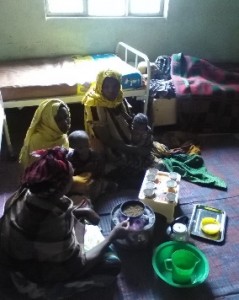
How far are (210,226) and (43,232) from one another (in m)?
1.13

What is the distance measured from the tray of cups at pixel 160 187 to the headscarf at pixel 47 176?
84 centimetres

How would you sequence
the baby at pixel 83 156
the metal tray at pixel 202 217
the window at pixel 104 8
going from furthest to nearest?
the window at pixel 104 8 < the baby at pixel 83 156 < the metal tray at pixel 202 217

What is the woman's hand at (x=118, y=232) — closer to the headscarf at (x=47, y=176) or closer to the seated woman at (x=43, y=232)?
the seated woman at (x=43, y=232)

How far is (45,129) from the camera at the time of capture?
1.99 metres

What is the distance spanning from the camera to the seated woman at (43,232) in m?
1.15

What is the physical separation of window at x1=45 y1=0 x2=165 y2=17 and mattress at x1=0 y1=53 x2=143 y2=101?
1.70 feet

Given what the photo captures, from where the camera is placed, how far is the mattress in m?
2.53

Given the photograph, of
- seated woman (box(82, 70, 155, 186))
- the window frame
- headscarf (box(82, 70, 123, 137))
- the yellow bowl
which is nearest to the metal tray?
the yellow bowl

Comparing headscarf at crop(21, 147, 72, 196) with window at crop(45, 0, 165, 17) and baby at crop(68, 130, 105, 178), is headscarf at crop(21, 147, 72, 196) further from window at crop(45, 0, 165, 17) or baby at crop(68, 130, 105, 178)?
window at crop(45, 0, 165, 17)

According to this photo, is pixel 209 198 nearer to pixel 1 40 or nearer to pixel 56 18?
pixel 56 18

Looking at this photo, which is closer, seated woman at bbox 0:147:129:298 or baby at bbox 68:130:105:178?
seated woman at bbox 0:147:129:298

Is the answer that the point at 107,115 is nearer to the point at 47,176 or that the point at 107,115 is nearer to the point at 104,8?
the point at 47,176

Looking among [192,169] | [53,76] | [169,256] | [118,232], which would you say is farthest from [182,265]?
[53,76]

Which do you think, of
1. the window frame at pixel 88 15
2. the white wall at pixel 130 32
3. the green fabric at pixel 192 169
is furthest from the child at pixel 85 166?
the window frame at pixel 88 15
